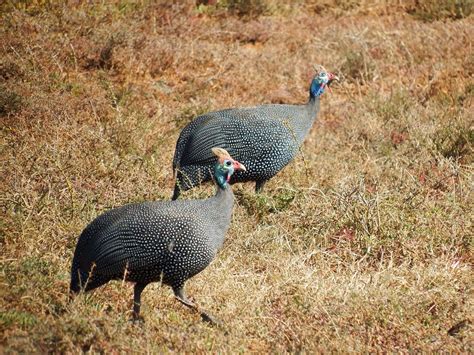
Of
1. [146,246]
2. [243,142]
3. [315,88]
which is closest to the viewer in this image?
[146,246]

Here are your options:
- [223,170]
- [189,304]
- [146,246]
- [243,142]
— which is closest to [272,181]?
[243,142]

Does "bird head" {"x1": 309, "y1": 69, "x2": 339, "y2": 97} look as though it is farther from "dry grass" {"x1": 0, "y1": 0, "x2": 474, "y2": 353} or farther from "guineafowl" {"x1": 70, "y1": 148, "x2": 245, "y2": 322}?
"guineafowl" {"x1": 70, "y1": 148, "x2": 245, "y2": 322}

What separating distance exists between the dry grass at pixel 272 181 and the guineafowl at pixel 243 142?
22cm

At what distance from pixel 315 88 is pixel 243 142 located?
0.88 meters

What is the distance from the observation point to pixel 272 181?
622 cm

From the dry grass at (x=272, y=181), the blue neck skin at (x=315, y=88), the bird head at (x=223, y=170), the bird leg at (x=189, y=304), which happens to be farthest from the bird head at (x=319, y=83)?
the bird leg at (x=189, y=304)

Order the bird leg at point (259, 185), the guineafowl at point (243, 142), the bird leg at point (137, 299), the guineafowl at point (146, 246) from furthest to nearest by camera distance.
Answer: the bird leg at point (259, 185) → the guineafowl at point (243, 142) → the bird leg at point (137, 299) → the guineafowl at point (146, 246)

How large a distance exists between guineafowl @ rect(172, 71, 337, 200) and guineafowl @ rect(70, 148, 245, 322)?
1217 mm

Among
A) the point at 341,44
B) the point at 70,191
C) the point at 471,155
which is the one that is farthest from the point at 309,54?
the point at 70,191

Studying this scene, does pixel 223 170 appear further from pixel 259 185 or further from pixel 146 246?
pixel 259 185

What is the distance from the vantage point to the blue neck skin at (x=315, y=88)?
240 inches

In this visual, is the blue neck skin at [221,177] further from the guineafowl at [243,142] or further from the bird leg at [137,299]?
the guineafowl at [243,142]

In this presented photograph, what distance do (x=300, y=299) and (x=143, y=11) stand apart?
190 inches

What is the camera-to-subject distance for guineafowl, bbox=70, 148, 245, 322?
3973mm
